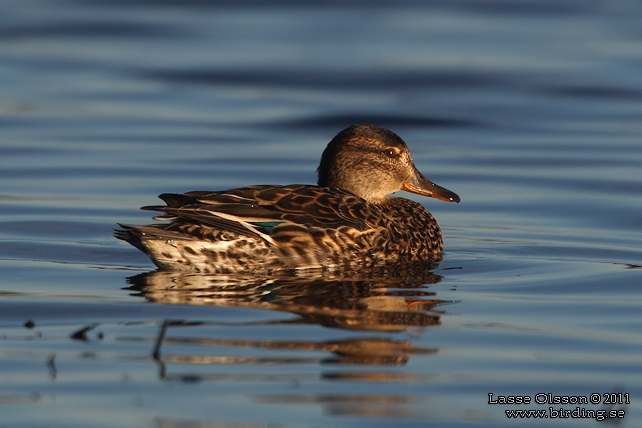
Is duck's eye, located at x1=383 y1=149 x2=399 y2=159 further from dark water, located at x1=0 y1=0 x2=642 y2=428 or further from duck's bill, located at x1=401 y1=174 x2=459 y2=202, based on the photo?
dark water, located at x1=0 y1=0 x2=642 y2=428

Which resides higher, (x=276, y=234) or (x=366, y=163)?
(x=366, y=163)

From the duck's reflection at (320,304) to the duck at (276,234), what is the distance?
20 cm

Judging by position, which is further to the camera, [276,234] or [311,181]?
[311,181]

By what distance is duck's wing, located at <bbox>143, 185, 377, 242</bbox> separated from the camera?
8633mm

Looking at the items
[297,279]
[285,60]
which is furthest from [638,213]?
[285,60]

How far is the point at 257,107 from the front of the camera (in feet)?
60.8

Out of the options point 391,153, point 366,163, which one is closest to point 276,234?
point 366,163

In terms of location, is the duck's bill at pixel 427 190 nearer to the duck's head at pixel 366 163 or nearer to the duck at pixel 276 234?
the duck's head at pixel 366 163

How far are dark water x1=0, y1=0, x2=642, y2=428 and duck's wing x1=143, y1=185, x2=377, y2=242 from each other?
1.44 ft

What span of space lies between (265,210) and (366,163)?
5.35 feet

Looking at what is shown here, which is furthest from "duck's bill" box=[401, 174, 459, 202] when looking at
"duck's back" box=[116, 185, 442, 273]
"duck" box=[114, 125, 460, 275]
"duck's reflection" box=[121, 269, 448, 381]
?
"duck's reflection" box=[121, 269, 448, 381]

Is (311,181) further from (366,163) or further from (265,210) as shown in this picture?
(265,210)

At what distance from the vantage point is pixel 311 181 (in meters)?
13.5

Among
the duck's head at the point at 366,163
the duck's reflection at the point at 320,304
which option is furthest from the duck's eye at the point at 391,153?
the duck's reflection at the point at 320,304
